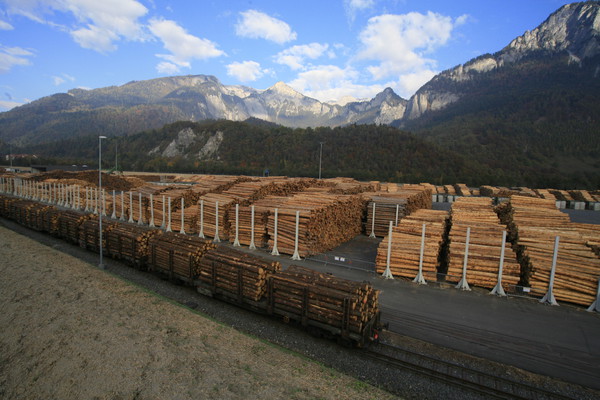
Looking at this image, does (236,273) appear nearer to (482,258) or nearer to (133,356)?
(133,356)

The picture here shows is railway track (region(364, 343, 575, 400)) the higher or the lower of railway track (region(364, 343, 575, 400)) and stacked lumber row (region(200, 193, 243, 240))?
the lower

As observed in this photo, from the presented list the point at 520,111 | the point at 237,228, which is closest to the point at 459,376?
the point at 237,228

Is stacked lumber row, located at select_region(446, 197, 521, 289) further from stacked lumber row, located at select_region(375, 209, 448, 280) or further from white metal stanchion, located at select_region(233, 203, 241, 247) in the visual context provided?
white metal stanchion, located at select_region(233, 203, 241, 247)

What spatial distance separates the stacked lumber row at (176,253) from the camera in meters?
11.6

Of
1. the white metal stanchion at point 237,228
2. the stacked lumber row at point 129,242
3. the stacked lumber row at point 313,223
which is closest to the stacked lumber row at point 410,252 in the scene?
the stacked lumber row at point 313,223

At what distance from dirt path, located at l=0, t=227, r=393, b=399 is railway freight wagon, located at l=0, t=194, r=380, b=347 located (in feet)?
4.14

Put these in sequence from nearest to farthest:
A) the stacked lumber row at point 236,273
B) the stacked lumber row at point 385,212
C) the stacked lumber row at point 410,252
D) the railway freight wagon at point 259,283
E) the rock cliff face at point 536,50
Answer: the railway freight wagon at point 259,283
the stacked lumber row at point 236,273
the stacked lumber row at point 410,252
the stacked lumber row at point 385,212
the rock cliff face at point 536,50

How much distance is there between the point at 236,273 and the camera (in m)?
9.98

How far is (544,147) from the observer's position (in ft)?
292

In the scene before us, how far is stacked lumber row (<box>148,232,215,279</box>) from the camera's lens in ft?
38.2

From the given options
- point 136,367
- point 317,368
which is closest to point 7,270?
point 136,367

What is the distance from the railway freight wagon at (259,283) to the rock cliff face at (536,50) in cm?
17763

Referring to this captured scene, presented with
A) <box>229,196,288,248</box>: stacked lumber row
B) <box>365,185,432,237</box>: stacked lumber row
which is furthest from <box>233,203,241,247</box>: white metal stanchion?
<box>365,185,432,237</box>: stacked lumber row

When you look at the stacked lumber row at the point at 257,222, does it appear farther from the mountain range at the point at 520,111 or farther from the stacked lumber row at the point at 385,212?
the mountain range at the point at 520,111
